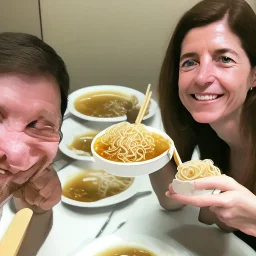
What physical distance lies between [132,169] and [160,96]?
0.45m

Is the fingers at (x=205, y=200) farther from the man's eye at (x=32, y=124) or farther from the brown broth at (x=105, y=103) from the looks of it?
the brown broth at (x=105, y=103)

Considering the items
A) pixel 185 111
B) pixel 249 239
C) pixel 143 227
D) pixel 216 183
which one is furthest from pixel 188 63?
pixel 249 239

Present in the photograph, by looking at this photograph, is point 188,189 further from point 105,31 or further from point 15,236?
point 105,31

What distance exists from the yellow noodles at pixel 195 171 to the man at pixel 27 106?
0.31m

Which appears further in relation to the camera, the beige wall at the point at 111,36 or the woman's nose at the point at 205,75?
the beige wall at the point at 111,36

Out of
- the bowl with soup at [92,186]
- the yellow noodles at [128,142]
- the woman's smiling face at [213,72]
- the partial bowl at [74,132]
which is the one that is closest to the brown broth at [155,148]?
the yellow noodles at [128,142]

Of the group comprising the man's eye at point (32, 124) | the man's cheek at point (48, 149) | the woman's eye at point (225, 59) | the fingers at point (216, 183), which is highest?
the woman's eye at point (225, 59)

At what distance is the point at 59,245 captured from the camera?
1165mm

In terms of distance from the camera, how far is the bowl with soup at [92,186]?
130 centimetres

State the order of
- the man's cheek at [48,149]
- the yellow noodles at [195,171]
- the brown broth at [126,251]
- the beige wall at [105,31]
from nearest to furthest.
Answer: the man's cheek at [48,149] → the yellow noodles at [195,171] → the brown broth at [126,251] → the beige wall at [105,31]

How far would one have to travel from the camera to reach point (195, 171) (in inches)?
39.8

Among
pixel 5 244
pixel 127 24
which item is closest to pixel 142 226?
pixel 5 244

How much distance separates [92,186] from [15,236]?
615 millimetres

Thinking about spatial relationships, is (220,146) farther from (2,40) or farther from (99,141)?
(2,40)
